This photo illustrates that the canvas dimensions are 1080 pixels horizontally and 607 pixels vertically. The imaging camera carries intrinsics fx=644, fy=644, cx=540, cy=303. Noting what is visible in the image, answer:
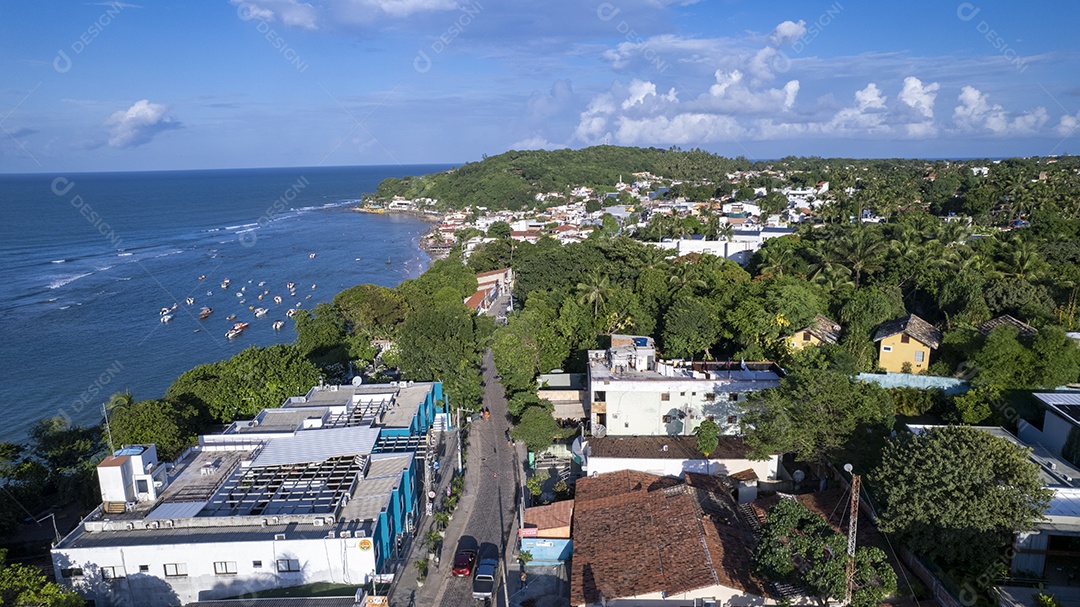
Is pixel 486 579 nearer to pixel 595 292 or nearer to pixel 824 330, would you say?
pixel 824 330

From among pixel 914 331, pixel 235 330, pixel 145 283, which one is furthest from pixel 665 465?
pixel 145 283

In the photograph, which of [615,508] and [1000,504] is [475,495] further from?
[1000,504]

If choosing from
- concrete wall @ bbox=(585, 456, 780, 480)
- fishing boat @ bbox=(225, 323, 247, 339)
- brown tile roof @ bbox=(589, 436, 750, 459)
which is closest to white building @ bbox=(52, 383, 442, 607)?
concrete wall @ bbox=(585, 456, 780, 480)

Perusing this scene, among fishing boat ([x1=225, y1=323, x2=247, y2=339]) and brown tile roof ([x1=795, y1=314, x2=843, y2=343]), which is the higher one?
brown tile roof ([x1=795, y1=314, x2=843, y2=343])

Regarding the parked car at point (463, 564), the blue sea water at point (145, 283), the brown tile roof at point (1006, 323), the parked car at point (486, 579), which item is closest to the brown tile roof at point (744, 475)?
the parked car at point (486, 579)

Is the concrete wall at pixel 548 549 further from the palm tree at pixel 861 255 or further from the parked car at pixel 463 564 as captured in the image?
the palm tree at pixel 861 255

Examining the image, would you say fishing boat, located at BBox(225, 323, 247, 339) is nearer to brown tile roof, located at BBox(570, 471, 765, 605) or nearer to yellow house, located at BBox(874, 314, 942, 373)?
brown tile roof, located at BBox(570, 471, 765, 605)
